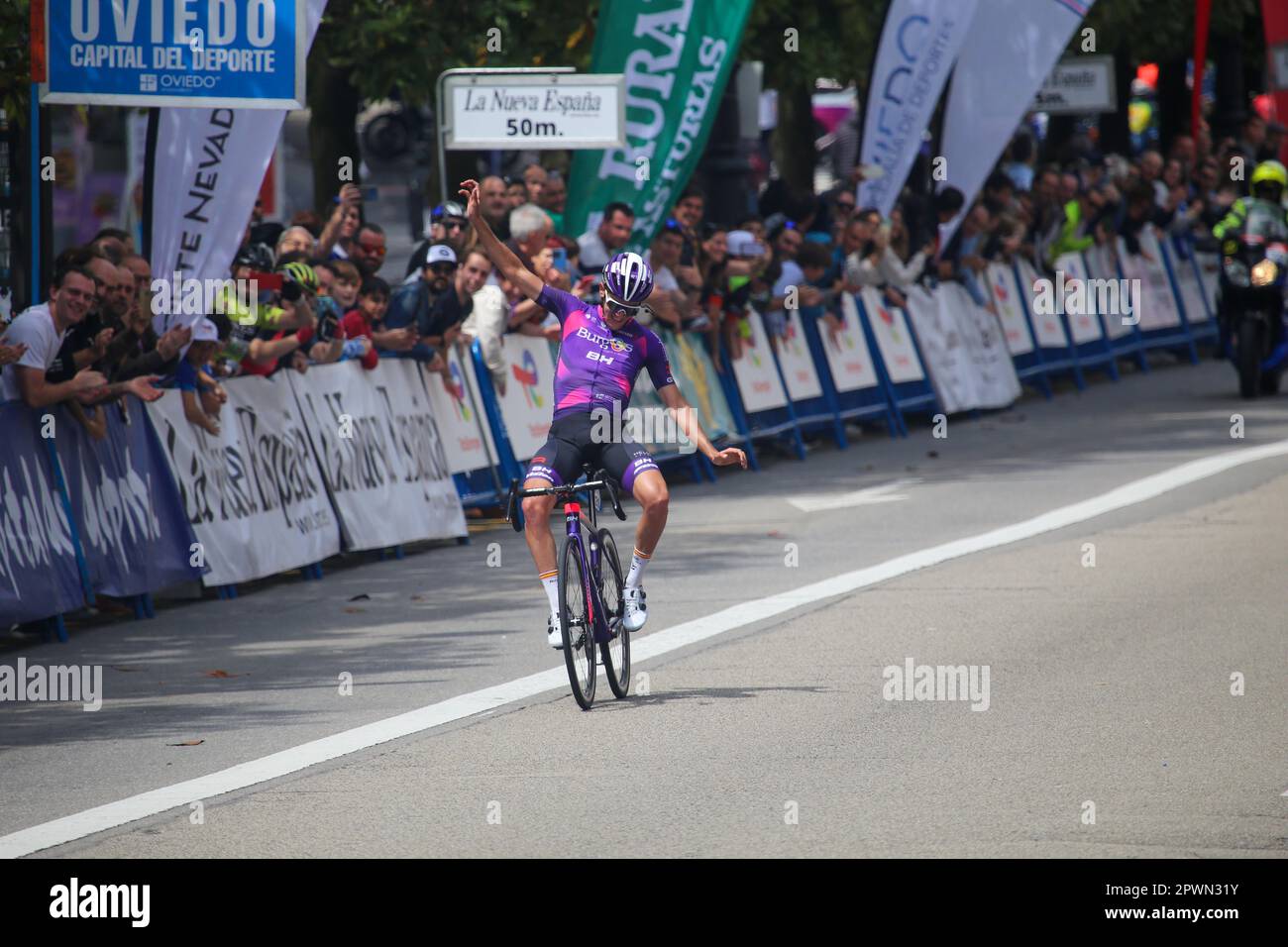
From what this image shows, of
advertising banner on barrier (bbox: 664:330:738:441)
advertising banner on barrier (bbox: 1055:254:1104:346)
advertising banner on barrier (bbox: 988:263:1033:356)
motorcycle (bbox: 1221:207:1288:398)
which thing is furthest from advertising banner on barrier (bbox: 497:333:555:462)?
advertising banner on barrier (bbox: 1055:254:1104:346)

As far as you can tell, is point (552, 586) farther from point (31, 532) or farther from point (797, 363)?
point (797, 363)

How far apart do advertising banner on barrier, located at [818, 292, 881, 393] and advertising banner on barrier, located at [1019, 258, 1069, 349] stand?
153 inches

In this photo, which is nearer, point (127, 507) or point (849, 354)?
point (127, 507)

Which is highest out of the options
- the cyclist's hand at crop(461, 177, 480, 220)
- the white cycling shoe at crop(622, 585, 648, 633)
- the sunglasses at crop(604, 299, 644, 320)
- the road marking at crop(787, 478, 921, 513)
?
the cyclist's hand at crop(461, 177, 480, 220)

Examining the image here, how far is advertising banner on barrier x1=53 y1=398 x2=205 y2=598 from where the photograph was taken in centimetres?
1268

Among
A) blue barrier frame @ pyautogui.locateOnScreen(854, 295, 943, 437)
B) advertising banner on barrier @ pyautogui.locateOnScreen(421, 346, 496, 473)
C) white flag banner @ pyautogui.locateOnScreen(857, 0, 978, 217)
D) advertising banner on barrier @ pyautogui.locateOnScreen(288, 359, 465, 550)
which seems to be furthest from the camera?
white flag banner @ pyautogui.locateOnScreen(857, 0, 978, 217)

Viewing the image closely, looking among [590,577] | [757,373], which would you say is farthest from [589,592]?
[757,373]

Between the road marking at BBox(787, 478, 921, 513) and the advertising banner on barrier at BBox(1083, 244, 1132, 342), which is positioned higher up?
the advertising banner on barrier at BBox(1083, 244, 1132, 342)

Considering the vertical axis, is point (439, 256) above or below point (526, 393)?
above

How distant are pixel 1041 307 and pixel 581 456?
52.5 feet

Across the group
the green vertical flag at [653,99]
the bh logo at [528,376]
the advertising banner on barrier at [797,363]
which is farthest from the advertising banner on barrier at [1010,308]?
the bh logo at [528,376]

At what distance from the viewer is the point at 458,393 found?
16766 millimetres

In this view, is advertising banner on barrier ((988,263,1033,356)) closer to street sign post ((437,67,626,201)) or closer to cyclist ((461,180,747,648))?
street sign post ((437,67,626,201))

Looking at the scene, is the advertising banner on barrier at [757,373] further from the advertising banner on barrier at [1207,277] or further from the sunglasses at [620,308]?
the advertising banner on barrier at [1207,277]
